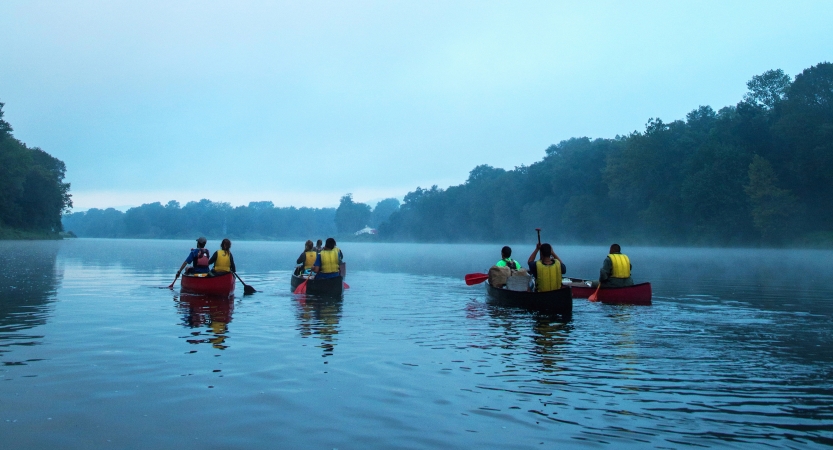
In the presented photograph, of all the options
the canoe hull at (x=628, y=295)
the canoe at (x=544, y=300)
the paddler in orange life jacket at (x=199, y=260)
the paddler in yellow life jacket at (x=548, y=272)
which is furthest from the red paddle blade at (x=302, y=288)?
the canoe hull at (x=628, y=295)

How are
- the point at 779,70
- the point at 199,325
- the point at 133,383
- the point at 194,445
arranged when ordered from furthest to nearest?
the point at 779,70 → the point at 199,325 → the point at 133,383 → the point at 194,445

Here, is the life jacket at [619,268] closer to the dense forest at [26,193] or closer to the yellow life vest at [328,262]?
the yellow life vest at [328,262]

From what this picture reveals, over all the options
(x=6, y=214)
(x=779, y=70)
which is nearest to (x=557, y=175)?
(x=779, y=70)

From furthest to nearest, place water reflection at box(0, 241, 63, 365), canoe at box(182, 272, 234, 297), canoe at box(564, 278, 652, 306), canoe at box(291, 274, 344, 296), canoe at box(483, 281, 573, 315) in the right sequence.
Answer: canoe at box(291, 274, 344, 296) < canoe at box(182, 272, 234, 297) < canoe at box(564, 278, 652, 306) < canoe at box(483, 281, 573, 315) < water reflection at box(0, 241, 63, 365)

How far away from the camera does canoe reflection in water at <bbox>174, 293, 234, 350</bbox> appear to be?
11.1 meters

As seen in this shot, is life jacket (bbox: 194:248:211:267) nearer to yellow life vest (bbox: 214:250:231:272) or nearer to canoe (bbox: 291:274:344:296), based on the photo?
yellow life vest (bbox: 214:250:231:272)

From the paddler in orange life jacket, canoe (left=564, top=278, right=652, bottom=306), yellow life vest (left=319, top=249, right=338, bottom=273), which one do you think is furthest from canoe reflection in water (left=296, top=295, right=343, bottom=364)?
canoe (left=564, top=278, right=652, bottom=306)

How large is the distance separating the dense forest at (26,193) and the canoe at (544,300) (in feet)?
242

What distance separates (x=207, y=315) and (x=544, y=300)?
716 centimetres

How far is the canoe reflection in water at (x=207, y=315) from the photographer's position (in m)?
11.1

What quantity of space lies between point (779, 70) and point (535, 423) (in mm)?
76111

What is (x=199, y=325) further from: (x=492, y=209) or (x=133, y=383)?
(x=492, y=209)

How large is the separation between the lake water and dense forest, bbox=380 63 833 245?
2183 inches

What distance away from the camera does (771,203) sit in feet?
210
